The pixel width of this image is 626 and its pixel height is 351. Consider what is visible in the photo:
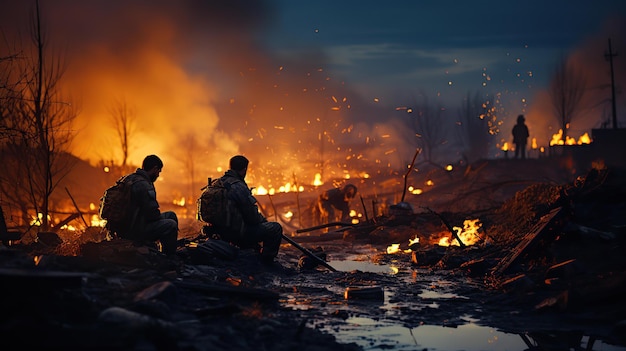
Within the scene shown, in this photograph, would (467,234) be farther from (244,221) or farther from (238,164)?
(238,164)

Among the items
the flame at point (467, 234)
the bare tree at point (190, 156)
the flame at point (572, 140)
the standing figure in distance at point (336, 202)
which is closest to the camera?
the flame at point (467, 234)

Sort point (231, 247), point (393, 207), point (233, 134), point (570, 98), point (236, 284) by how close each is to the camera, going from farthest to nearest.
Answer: point (233, 134), point (570, 98), point (393, 207), point (231, 247), point (236, 284)

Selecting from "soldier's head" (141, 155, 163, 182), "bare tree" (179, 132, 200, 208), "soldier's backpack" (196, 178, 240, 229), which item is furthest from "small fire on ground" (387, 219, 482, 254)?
"bare tree" (179, 132, 200, 208)

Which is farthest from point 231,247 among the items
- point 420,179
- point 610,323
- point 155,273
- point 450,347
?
point 420,179

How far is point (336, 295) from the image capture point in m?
9.30

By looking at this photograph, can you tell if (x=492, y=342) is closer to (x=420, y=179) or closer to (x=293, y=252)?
(x=293, y=252)

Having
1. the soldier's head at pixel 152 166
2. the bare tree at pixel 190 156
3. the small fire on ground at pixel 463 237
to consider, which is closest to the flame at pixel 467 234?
the small fire on ground at pixel 463 237

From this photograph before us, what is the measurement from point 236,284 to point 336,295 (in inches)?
59.7

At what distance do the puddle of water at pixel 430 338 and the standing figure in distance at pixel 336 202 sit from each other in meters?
16.7

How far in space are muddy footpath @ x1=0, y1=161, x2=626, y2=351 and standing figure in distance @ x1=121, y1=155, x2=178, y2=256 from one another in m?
0.40

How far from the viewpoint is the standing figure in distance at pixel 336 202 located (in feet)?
80.2

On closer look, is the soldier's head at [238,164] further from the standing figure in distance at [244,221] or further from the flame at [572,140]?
the flame at [572,140]

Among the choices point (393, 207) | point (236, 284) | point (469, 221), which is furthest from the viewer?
point (393, 207)

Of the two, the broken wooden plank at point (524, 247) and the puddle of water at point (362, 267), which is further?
the puddle of water at point (362, 267)
